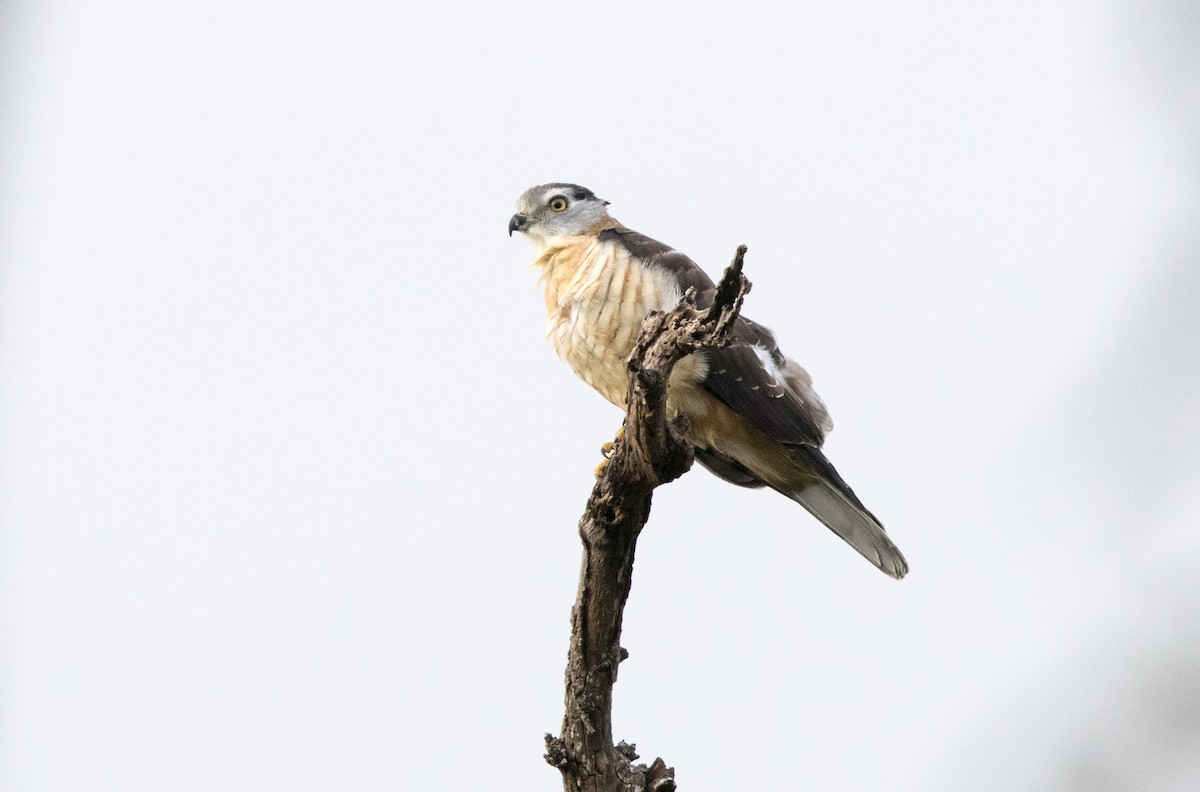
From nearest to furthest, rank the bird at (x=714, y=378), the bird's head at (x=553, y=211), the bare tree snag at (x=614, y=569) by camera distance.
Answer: the bare tree snag at (x=614, y=569) < the bird at (x=714, y=378) < the bird's head at (x=553, y=211)

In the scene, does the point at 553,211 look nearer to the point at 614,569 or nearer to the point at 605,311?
the point at 605,311

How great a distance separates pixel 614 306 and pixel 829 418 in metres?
1.04

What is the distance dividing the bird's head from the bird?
23.3 inches

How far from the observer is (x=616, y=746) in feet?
11.4

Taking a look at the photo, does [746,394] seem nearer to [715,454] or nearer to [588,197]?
[715,454]

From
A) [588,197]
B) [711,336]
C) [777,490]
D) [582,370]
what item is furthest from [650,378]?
[588,197]

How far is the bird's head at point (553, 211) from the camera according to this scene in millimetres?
5641

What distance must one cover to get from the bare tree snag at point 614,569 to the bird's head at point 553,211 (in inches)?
91.6

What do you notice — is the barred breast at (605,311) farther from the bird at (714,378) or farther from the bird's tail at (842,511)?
the bird's tail at (842,511)

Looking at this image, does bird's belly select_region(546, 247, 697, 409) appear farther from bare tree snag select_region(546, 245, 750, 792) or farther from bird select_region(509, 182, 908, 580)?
bare tree snag select_region(546, 245, 750, 792)

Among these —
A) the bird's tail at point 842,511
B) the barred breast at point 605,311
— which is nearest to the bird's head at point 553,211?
the barred breast at point 605,311

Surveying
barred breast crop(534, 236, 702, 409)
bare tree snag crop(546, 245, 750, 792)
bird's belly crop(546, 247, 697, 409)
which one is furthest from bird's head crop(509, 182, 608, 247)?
bare tree snag crop(546, 245, 750, 792)

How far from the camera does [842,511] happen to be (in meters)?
4.77

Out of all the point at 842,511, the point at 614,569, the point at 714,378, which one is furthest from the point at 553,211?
the point at 614,569
